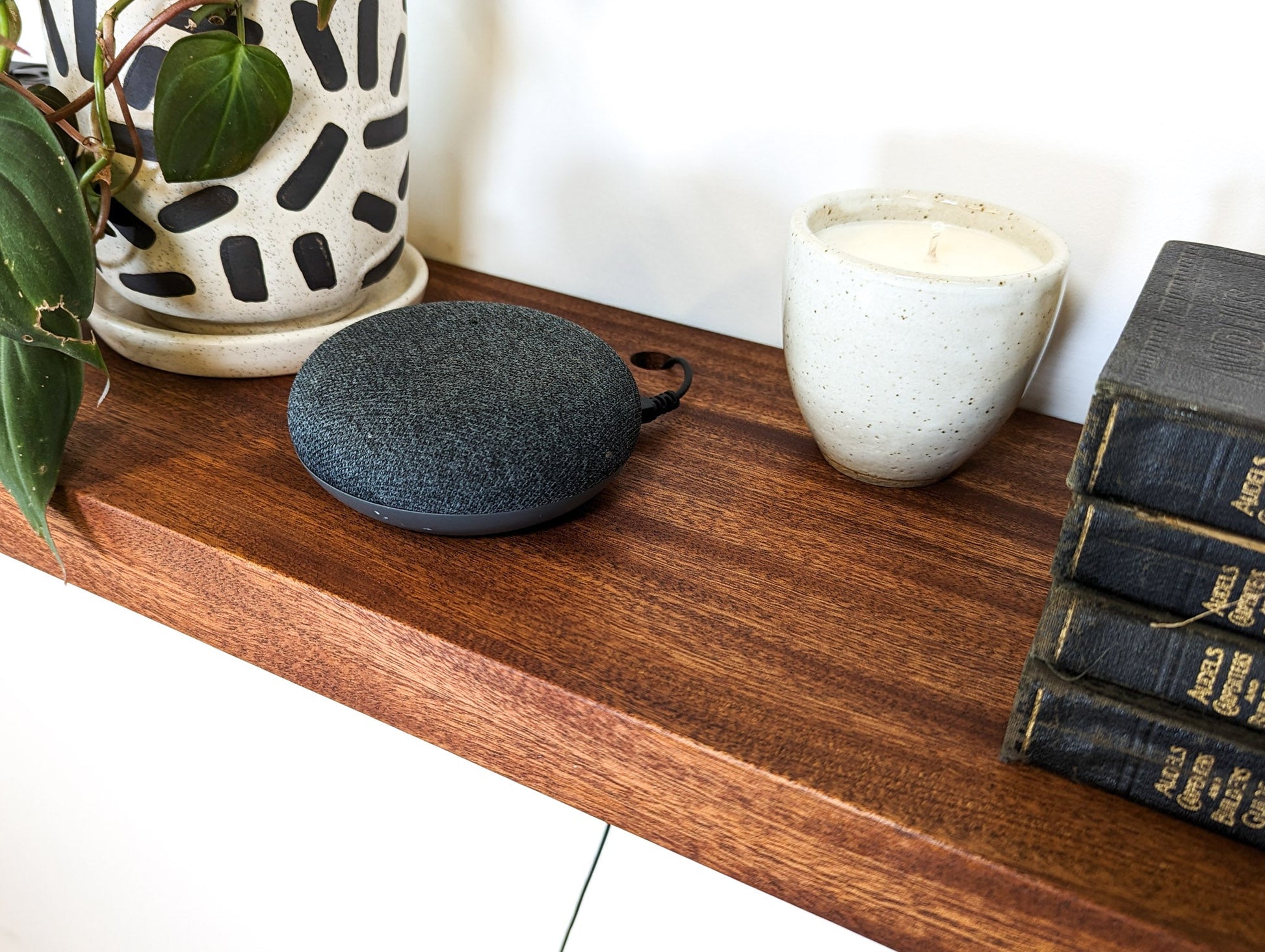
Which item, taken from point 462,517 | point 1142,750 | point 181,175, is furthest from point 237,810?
point 1142,750

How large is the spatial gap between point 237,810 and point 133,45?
0.39 meters

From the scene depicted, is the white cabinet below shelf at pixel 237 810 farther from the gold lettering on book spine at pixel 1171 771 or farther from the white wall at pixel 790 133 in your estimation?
the white wall at pixel 790 133

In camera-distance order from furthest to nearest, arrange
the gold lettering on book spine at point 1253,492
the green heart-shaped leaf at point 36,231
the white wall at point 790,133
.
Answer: the white wall at point 790,133, the green heart-shaped leaf at point 36,231, the gold lettering on book spine at point 1253,492

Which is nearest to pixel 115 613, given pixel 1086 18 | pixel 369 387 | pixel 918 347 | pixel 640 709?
pixel 369 387

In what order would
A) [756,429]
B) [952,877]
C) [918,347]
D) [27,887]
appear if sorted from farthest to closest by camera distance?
[27,887] → [756,429] → [918,347] → [952,877]

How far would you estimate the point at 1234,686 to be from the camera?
35cm

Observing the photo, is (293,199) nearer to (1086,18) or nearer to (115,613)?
(115,613)

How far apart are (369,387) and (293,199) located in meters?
0.13

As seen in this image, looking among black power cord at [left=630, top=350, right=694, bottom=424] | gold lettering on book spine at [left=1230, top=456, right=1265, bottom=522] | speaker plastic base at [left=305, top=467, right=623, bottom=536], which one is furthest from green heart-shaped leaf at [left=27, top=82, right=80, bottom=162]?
gold lettering on book spine at [left=1230, top=456, right=1265, bottom=522]

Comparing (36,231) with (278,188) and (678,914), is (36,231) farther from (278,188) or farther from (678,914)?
(678,914)

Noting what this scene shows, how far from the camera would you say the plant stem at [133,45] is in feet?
1.53

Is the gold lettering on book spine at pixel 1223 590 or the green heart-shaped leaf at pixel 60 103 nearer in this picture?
the gold lettering on book spine at pixel 1223 590

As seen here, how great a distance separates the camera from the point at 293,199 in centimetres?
54

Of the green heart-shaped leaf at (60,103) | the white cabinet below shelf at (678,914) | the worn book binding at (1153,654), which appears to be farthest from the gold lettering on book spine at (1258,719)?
the green heart-shaped leaf at (60,103)
